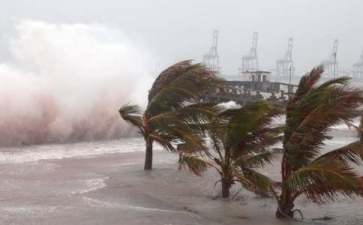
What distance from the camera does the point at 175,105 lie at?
41.3 ft

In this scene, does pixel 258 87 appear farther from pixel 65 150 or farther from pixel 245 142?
pixel 245 142

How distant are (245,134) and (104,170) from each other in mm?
4760

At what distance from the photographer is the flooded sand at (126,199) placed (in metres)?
8.66

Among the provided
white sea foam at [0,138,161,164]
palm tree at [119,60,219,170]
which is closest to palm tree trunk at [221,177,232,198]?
palm tree at [119,60,219,170]

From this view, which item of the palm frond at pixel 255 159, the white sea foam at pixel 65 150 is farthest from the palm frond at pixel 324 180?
the white sea foam at pixel 65 150

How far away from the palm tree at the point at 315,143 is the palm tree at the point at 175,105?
10.1 ft

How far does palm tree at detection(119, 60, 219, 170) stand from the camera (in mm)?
11820

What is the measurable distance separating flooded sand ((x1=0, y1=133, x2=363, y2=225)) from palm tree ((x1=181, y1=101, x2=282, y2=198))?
48cm

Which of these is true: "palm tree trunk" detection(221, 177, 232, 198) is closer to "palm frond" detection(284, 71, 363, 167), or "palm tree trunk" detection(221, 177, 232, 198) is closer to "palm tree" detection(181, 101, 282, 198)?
"palm tree" detection(181, 101, 282, 198)

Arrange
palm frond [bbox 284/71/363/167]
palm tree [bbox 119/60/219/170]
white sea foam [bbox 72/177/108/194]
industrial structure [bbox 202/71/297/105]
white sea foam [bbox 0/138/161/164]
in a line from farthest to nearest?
industrial structure [bbox 202/71/297/105] < white sea foam [bbox 0/138/161/164] < palm tree [bbox 119/60/219/170] < white sea foam [bbox 72/177/108/194] < palm frond [bbox 284/71/363/167]

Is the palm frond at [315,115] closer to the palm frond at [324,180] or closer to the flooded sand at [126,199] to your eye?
the palm frond at [324,180]

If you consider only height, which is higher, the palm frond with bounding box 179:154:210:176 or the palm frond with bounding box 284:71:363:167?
the palm frond with bounding box 284:71:363:167

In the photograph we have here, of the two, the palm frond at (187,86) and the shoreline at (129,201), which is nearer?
the shoreline at (129,201)

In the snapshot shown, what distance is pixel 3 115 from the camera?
2000 centimetres
